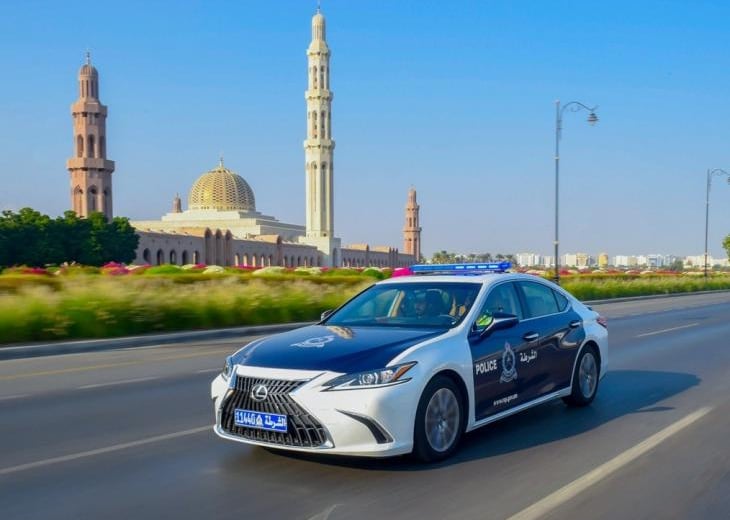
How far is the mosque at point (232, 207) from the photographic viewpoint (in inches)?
3875

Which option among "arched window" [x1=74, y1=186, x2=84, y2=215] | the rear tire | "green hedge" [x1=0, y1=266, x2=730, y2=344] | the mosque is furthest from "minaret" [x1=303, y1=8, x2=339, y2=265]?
the rear tire

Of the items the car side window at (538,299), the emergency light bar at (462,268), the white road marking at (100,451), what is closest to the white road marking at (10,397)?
the white road marking at (100,451)

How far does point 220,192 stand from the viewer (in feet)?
470

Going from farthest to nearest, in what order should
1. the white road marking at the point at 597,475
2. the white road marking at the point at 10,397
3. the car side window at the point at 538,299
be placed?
the white road marking at the point at 10,397
the car side window at the point at 538,299
the white road marking at the point at 597,475

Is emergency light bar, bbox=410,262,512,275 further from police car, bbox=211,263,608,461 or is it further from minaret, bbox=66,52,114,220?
minaret, bbox=66,52,114,220

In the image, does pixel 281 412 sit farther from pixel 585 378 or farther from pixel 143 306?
pixel 143 306

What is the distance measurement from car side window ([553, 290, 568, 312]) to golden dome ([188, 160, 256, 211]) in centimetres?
13739

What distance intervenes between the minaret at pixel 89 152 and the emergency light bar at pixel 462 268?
96661 mm

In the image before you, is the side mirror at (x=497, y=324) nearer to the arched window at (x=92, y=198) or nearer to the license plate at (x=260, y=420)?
the license plate at (x=260, y=420)

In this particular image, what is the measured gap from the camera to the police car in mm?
5480

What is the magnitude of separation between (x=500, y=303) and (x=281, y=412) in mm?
2527

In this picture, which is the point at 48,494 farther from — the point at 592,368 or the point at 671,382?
the point at 671,382

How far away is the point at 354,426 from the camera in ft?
17.8

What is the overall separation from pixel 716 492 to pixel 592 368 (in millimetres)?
3223
